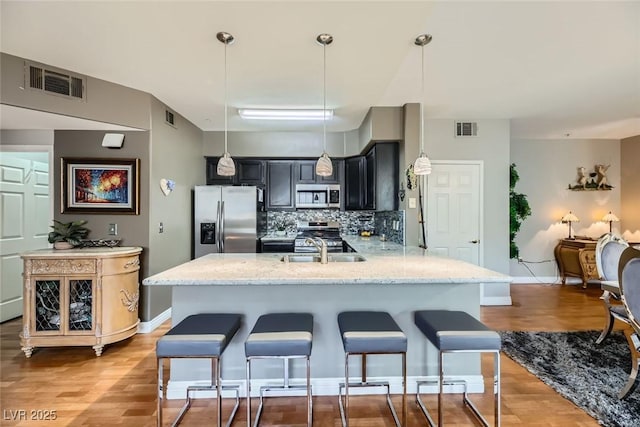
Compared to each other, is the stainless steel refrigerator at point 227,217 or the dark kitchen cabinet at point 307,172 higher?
the dark kitchen cabinet at point 307,172

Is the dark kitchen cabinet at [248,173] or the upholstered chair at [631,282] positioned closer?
the upholstered chair at [631,282]

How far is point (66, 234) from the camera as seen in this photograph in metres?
3.23

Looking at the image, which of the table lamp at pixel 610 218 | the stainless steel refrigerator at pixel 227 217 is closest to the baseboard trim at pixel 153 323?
the stainless steel refrigerator at pixel 227 217

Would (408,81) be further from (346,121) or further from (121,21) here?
(121,21)

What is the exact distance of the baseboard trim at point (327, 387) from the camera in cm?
227

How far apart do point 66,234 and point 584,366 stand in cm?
513

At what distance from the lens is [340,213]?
5.52 m

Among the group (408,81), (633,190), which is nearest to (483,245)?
(408,81)

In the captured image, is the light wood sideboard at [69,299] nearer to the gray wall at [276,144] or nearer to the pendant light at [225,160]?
the pendant light at [225,160]

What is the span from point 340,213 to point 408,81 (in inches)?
107

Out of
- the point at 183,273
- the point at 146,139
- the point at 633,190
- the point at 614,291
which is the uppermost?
the point at 146,139

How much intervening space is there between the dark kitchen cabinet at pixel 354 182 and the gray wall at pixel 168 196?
7.94 feet

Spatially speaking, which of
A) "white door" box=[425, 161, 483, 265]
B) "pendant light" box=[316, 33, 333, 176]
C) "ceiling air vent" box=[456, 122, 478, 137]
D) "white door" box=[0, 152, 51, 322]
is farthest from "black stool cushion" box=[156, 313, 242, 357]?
"ceiling air vent" box=[456, 122, 478, 137]

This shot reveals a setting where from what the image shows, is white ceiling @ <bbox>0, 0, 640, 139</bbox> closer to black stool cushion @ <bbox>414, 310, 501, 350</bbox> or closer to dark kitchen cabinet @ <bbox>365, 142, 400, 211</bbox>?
dark kitchen cabinet @ <bbox>365, 142, 400, 211</bbox>
